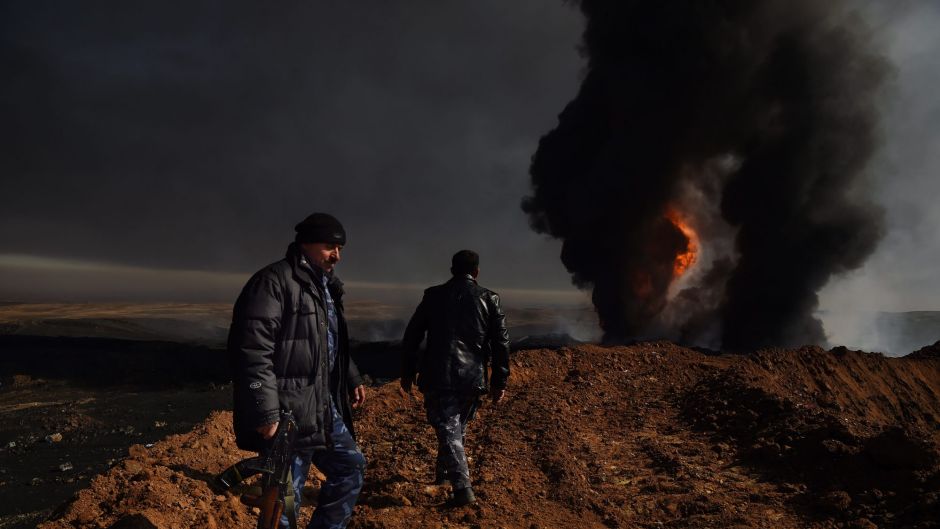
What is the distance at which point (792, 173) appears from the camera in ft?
117

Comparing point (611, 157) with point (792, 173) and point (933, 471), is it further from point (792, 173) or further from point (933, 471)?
point (933, 471)

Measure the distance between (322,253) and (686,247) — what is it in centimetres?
3669

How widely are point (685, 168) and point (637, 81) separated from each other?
7220 millimetres

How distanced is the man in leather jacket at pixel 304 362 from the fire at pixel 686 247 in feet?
118

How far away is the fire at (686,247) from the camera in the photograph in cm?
3669

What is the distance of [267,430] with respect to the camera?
2.96 meters

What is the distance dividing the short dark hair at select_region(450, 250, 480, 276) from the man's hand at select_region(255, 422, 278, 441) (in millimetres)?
2699

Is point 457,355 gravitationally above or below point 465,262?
below

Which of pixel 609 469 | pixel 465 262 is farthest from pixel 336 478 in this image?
pixel 609 469

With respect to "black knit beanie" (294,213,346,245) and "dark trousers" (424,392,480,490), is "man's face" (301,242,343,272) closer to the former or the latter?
"black knit beanie" (294,213,346,245)

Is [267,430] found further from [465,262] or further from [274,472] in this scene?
[465,262]

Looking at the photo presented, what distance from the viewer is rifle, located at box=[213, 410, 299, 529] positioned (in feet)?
10.0

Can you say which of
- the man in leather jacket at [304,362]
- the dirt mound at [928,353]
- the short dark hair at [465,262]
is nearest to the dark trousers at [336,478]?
the man in leather jacket at [304,362]

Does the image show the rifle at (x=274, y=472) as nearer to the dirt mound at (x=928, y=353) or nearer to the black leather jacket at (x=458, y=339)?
the black leather jacket at (x=458, y=339)
